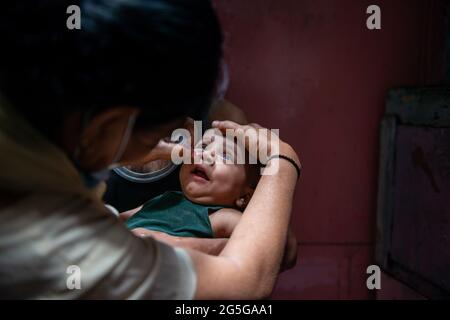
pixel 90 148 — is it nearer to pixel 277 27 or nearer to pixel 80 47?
pixel 80 47

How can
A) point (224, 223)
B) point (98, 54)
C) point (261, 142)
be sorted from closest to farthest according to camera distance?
point (98, 54)
point (261, 142)
point (224, 223)

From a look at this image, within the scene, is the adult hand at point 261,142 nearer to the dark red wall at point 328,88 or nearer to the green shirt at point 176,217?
the green shirt at point 176,217

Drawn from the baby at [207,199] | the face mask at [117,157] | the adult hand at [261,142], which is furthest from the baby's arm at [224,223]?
the face mask at [117,157]

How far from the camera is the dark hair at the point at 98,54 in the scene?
617 millimetres

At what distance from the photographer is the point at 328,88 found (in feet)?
7.80

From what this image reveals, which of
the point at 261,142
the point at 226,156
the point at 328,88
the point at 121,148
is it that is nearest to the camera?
the point at 121,148

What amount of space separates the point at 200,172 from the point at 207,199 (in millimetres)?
96

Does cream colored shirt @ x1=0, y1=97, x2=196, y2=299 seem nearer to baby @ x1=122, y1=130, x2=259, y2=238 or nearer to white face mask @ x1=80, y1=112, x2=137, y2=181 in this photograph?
white face mask @ x1=80, y1=112, x2=137, y2=181

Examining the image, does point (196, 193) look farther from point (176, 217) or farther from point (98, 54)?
point (98, 54)

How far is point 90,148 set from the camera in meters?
0.73

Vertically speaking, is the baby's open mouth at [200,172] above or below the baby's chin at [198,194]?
above

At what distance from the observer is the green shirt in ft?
4.78

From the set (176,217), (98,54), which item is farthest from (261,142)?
(98,54)
